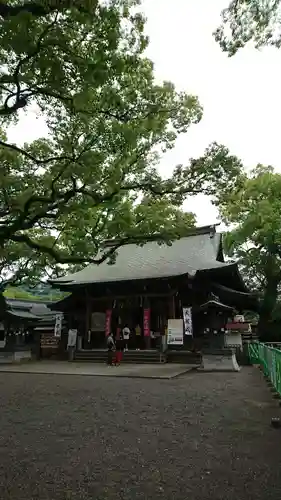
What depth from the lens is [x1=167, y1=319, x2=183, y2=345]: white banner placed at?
17484 millimetres

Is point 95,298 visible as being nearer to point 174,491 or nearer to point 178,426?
point 178,426

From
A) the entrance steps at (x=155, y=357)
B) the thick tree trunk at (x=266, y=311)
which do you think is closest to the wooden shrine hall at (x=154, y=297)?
the entrance steps at (x=155, y=357)

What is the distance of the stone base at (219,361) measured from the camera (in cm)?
1522

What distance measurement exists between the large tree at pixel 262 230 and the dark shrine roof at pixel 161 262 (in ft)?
9.13

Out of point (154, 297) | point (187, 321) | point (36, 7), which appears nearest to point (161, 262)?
point (154, 297)

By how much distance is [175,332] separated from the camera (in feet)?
57.8

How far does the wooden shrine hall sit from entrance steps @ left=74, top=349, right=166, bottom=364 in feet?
2.24

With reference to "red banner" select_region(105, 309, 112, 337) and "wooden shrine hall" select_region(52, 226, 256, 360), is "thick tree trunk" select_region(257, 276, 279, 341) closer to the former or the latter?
"wooden shrine hall" select_region(52, 226, 256, 360)

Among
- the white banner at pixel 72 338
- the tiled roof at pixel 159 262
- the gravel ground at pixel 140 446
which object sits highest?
the tiled roof at pixel 159 262

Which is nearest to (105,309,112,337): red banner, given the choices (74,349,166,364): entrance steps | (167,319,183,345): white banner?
(74,349,166,364): entrance steps

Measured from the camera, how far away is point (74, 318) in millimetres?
22250

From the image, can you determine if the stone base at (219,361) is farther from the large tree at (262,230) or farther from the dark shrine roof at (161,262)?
the large tree at (262,230)

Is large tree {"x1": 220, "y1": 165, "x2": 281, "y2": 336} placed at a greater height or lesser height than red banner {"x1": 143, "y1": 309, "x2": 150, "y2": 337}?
greater

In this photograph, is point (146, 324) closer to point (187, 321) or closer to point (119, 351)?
point (119, 351)
